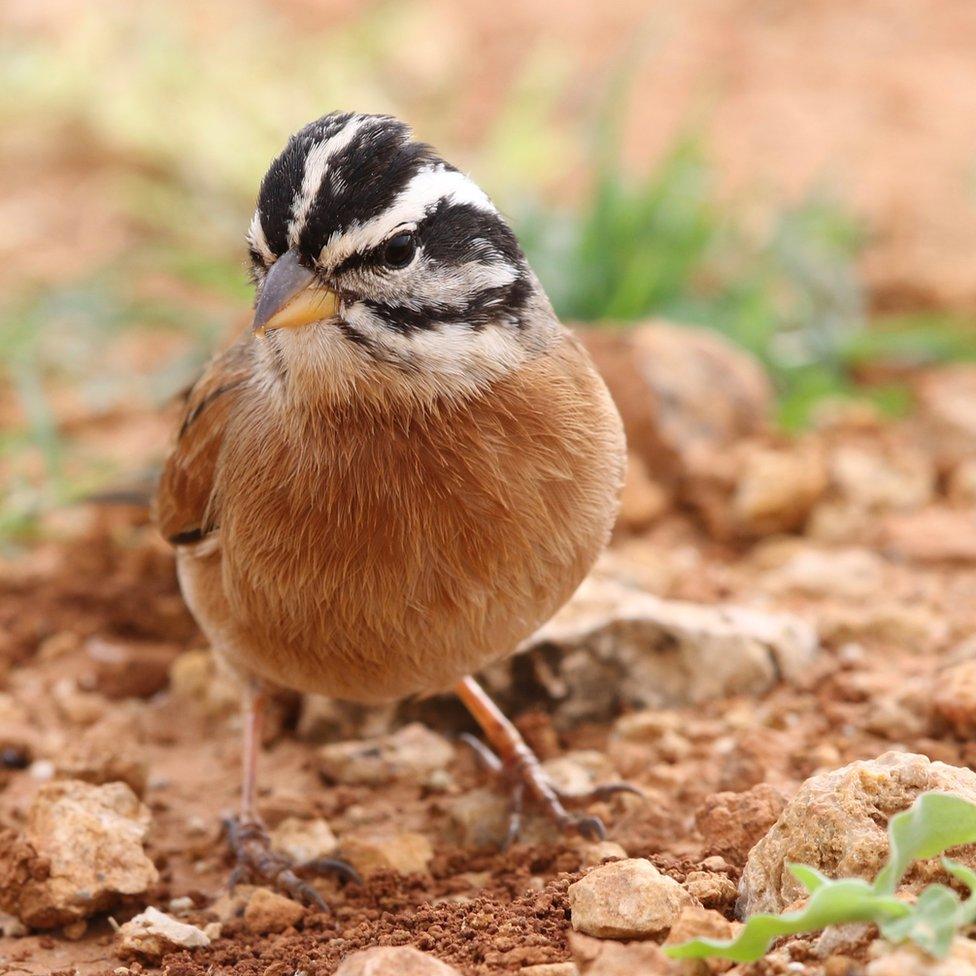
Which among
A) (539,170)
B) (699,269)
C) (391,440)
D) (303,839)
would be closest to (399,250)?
(391,440)

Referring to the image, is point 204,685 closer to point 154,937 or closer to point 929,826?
point 154,937

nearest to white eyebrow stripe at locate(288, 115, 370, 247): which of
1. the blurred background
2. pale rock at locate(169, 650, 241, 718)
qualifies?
pale rock at locate(169, 650, 241, 718)

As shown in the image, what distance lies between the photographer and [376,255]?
4012 millimetres

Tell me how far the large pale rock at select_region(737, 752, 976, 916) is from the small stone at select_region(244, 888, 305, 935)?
4.96 ft

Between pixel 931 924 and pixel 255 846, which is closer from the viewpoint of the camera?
pixel 931 924

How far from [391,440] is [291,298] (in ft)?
1.92

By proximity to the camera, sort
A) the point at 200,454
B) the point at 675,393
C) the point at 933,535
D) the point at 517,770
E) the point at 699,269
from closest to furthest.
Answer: the point at 200,454, the point at 517,770, the point at 933,535, the point at 675,393, the point at 699,269

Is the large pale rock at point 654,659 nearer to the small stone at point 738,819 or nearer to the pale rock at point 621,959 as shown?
the small stone at point 738,819

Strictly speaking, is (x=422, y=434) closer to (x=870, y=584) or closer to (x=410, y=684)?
(x=410, y=684)

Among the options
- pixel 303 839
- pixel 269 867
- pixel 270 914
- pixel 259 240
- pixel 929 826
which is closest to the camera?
pixel 929 826

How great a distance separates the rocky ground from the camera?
3748 mm

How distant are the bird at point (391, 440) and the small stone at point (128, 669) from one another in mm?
1480

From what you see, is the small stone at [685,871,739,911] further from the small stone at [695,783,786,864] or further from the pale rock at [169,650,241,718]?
the pale rock at [169,650,241,718]

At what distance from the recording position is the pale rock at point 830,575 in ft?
21.2
